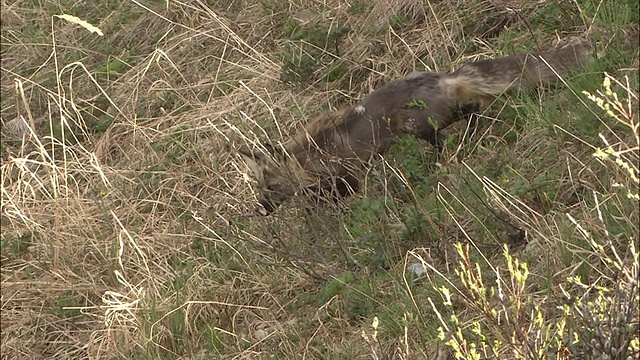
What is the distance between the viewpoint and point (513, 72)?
6.41 meters

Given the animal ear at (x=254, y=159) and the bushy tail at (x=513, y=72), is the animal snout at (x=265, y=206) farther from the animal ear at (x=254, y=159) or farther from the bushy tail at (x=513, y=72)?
the bushy tail at (x=513, y=72)

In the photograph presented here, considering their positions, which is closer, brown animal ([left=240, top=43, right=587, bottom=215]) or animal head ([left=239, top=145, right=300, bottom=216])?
brown animal ([left=240, top=43, right=587, bottom=215])

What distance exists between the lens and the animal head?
680 centimetres

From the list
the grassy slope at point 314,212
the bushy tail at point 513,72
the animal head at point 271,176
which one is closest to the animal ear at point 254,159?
the animal head at point 271,176

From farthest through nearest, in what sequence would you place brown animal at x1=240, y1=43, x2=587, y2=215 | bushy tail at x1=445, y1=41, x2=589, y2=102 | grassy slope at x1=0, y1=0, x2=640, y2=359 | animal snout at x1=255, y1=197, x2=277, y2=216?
animal snout at x1=255, y1=197, x2=277, y2=216
brown animal at x1=240, y1=43, x2=587, y2=215
bushy tail at x1=445, y1=41, x2=589, y2=102
grassy slope at x1=0, y1=0, x2=640, y2=359

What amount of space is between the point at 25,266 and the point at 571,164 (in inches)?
147

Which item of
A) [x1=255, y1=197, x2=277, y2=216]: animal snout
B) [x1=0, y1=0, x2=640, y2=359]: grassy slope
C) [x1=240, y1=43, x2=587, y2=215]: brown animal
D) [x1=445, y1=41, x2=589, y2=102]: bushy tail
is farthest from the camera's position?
[x1=255, y1=197, x2=277, y2=216]: animal snout

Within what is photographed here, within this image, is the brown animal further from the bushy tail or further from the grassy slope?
the grassy slope

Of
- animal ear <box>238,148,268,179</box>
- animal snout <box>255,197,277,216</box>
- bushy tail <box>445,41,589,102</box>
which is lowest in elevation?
animal snout <box>255,197,277,216</box>

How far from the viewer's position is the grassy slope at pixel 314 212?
4.75 meters

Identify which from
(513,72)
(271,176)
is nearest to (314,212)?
(271,176)

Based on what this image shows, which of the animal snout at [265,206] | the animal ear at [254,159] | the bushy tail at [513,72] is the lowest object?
the animal snout at [265,206]

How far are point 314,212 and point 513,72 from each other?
147cm

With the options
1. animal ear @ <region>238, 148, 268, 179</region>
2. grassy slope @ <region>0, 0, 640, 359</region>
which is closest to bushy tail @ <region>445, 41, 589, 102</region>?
grassy slope @ <region>0, 0, 640, 359</region>
